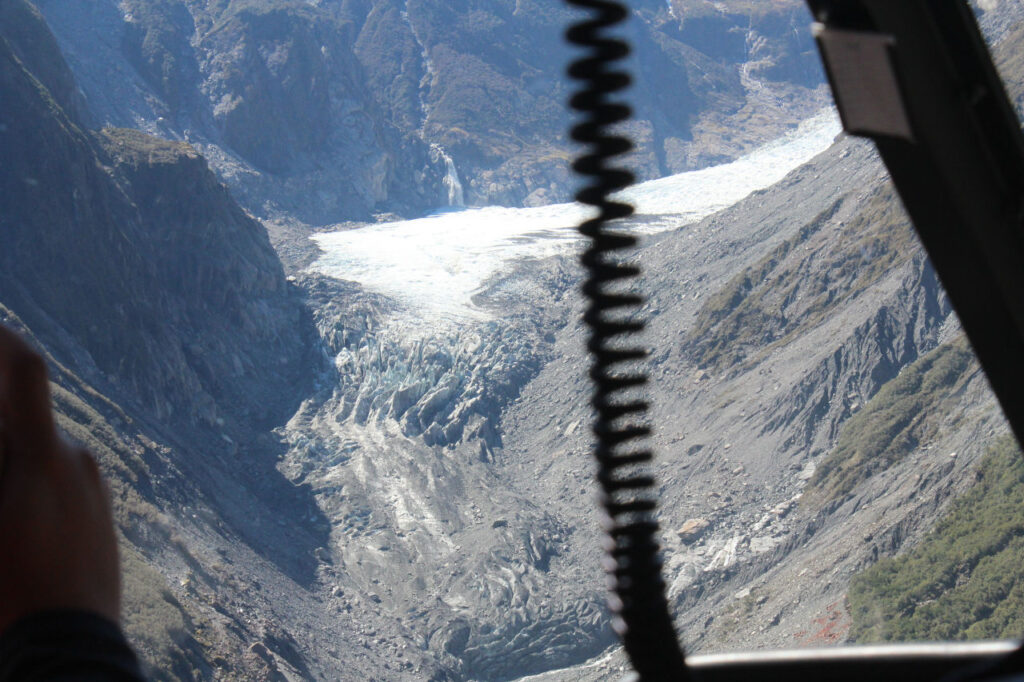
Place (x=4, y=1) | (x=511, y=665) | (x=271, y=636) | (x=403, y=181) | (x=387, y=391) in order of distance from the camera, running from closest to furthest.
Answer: (x=271, y=636), (x=511, y=665), (x=387, y=391), (x=4, y=1), (x=403, y=181)

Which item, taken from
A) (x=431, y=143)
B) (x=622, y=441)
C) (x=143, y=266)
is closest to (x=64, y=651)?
(x=622, y=441)

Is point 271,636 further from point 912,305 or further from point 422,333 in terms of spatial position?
point 912,305

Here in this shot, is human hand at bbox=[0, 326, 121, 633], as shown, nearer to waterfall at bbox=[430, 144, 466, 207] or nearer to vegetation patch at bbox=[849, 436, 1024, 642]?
vegetation patch at bbox=[849, 436, 1024, 642]

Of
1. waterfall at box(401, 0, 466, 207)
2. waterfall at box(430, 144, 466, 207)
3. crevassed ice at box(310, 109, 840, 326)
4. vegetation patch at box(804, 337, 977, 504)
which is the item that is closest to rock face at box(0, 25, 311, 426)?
crevassed ice at box(310, 109, 840, 326)

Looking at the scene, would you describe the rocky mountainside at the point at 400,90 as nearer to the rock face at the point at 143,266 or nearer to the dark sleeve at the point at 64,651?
the rock face at the point at 143,266

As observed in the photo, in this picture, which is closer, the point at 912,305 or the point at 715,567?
the point at 715,567

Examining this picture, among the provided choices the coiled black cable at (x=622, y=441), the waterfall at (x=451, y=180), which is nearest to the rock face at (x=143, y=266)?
the coiled black cable at (x=622, y=441)

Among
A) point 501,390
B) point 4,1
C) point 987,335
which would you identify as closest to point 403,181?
point 4,1
